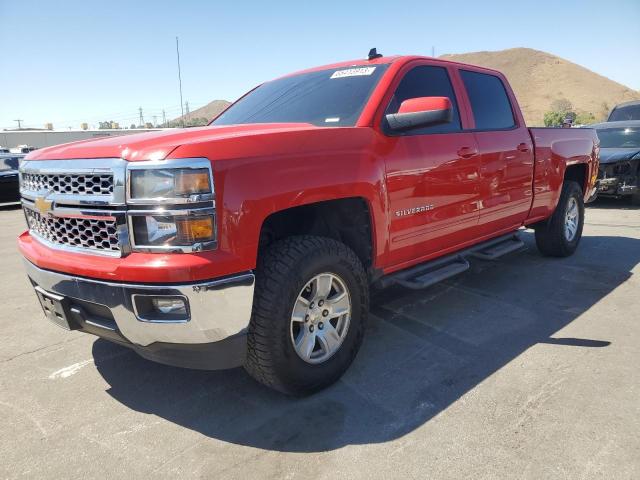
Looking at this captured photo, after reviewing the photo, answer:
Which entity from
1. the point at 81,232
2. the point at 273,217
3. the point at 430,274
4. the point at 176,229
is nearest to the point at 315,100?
the point at 273,217

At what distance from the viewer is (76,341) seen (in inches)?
143

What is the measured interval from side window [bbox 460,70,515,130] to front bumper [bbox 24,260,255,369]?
274cm

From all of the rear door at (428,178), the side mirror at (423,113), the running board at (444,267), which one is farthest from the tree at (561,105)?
the side mirror at (423,113)

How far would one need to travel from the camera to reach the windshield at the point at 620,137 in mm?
10148

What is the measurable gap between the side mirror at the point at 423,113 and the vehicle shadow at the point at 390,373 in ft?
4.96

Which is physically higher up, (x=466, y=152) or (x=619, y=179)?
(x=466, y=152)

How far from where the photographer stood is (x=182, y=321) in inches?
87.9

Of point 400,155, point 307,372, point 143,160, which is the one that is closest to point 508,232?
point 400,155

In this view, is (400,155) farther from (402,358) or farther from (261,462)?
(261,462)

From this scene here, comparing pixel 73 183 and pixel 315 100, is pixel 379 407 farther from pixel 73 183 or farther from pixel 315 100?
pixel 315 100

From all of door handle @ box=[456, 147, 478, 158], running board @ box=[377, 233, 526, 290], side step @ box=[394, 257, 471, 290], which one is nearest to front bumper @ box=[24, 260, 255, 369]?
running board @ box=[377, 233, 526, 290]

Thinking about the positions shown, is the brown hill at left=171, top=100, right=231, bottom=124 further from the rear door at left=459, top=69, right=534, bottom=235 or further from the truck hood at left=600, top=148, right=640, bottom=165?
the rear door at left=459, top=69, right=534, bottom=235

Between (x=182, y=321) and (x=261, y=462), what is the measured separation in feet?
2.44

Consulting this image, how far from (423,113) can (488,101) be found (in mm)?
1718
